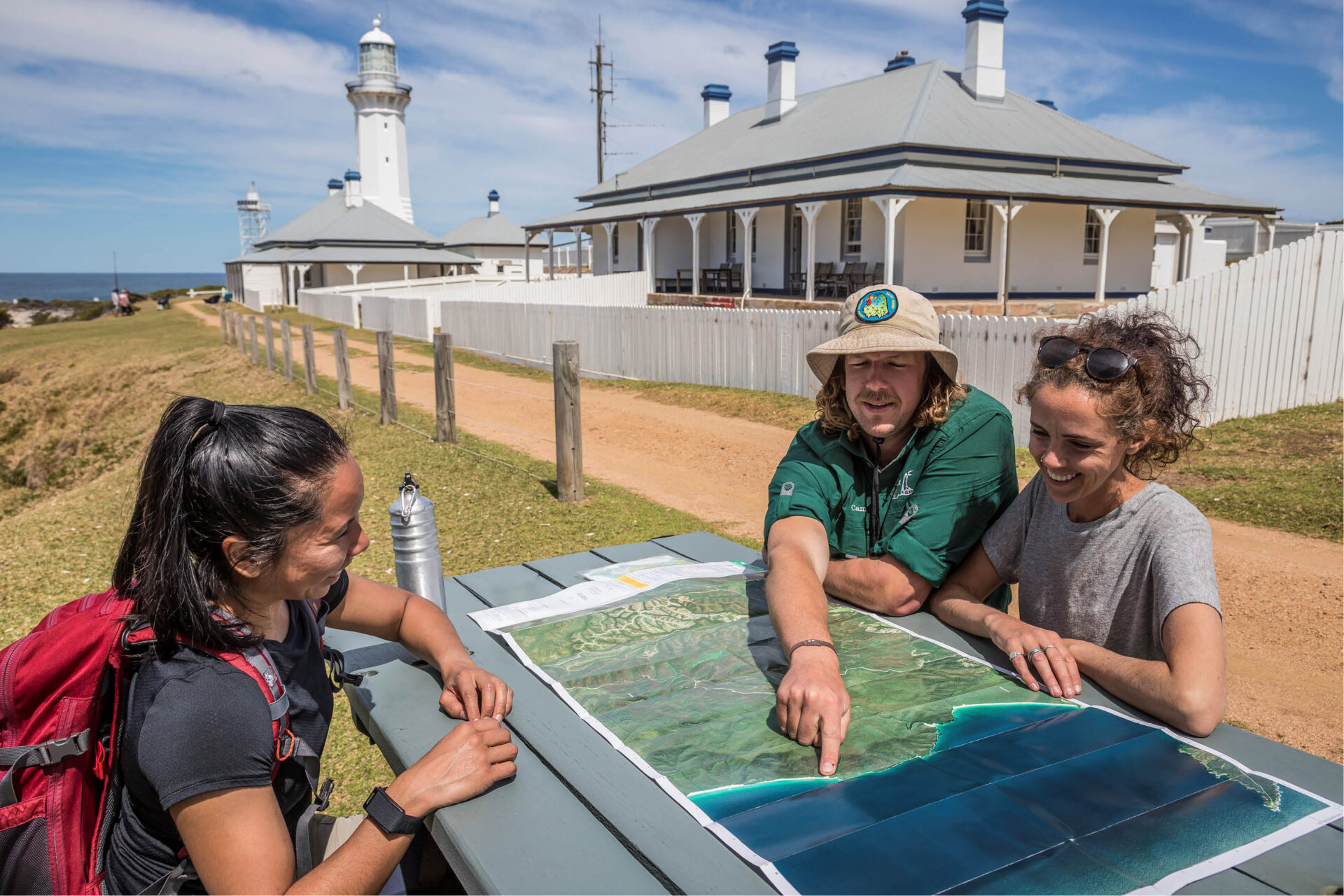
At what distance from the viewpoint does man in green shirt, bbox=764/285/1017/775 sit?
2508mm

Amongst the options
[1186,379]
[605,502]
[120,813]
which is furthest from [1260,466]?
[120,813]

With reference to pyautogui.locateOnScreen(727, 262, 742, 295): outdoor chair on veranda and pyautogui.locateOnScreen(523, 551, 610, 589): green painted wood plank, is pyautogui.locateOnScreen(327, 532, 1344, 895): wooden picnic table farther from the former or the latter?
pyautogui.locateOnScreen(727, 262, 742, 295): outdoor chair on veranda

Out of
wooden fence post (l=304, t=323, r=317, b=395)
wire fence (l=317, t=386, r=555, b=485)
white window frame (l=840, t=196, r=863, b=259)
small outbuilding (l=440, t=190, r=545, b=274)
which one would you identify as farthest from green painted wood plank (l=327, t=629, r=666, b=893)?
small outbuilding (l=440, t=190, r=545, b=274)

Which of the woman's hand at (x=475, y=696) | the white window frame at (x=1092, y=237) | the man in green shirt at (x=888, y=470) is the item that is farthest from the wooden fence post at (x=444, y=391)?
the white window frame at (x=1092, y=237)

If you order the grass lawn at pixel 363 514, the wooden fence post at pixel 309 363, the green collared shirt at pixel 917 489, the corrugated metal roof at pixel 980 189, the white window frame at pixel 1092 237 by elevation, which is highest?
the corrugated metal roof at pixel 980 189

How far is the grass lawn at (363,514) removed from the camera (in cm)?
607

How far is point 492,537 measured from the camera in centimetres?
695

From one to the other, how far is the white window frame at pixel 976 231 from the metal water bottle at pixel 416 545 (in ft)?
76.0

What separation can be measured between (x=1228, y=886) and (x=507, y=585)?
2190 millimetres

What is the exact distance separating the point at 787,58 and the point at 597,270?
36.1 feet

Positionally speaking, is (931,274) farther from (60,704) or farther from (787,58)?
(60,704)

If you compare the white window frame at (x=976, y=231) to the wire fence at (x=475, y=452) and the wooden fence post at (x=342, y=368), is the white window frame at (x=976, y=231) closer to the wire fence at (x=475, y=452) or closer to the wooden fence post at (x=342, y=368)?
the wire fence at (x=475, y=452)

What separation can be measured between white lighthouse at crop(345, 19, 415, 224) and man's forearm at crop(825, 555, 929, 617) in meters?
55.6

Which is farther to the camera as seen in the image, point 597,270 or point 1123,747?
point 597,270
